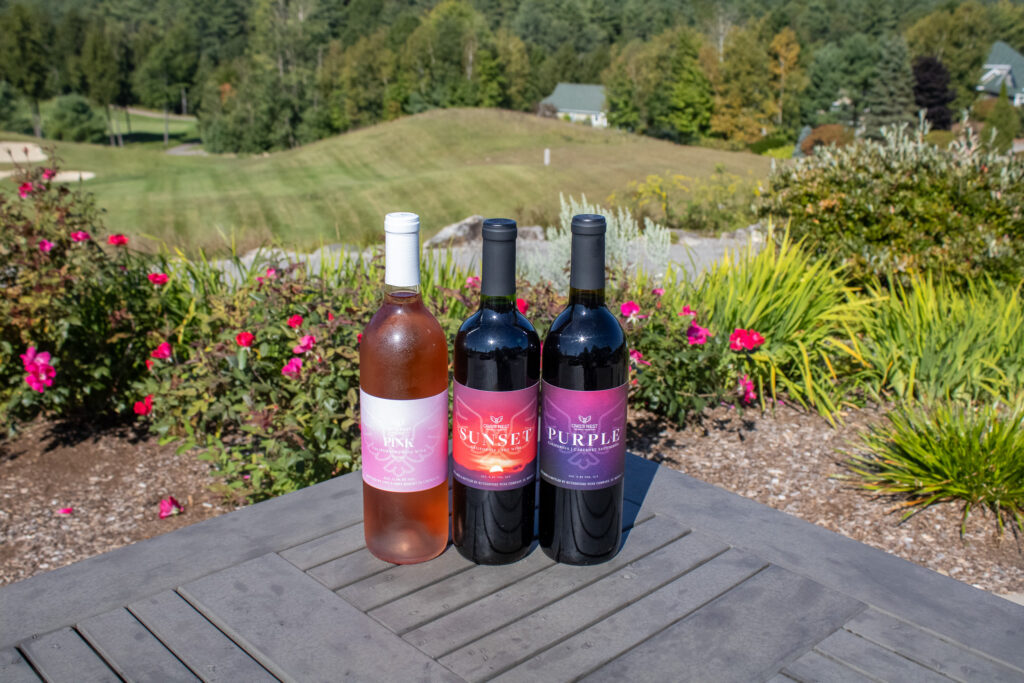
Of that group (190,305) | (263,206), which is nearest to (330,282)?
(190,305)

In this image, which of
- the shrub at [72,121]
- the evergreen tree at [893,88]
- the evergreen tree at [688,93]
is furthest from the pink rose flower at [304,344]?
the shrub at [72,121]

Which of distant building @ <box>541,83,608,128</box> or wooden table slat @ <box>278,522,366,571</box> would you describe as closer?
wooden table slat @ <box>278,522,366,571</box>

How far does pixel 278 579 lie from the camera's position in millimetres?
1411

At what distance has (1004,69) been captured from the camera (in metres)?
69.9

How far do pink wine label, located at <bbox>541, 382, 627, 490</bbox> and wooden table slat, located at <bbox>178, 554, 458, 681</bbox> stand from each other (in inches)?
15.8

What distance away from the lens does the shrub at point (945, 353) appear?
4344 millimetres

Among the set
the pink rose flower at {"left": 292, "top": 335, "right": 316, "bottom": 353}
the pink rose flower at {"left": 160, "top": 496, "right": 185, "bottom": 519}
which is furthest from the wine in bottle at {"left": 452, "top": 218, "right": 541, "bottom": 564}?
the pink rose flower at {"left": 160, "top": 496, "right": 185, "bottom": 519}

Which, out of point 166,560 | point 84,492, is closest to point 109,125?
point 84,492

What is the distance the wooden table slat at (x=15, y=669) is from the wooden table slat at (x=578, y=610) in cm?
60

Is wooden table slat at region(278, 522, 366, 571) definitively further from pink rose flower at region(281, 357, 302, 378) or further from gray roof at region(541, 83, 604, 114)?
gray roof at region(541, 83, 604, 114)

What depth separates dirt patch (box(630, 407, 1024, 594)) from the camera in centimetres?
316

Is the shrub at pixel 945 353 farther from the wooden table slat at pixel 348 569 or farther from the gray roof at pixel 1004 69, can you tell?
the gray roof at pixel 1004 69

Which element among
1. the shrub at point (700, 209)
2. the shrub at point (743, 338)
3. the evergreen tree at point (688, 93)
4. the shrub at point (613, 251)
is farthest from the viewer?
the evergreen tree at point (688, 93)

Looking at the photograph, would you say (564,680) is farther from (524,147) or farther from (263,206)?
(524,147)
